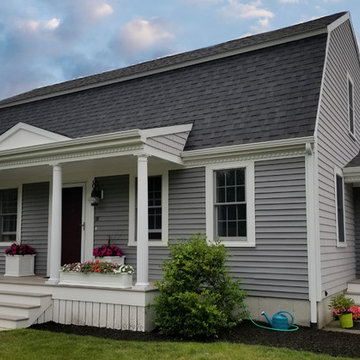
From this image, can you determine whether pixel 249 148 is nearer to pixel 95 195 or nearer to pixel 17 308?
pixel 95 195

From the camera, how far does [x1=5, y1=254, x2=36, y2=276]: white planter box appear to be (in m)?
10.6

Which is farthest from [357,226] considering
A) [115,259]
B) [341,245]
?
[115,259]

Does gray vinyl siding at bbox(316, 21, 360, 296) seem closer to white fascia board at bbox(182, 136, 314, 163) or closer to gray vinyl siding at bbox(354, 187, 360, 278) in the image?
gray vinyl siding at bbox(354, 187, 360, 278)

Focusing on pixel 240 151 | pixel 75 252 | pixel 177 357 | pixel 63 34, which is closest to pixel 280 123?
pixel 240 151

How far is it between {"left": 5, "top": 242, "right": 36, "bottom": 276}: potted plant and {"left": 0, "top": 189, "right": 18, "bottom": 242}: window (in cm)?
80

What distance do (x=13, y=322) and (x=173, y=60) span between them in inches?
275

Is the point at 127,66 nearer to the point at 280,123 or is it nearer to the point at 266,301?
the point at 280,123

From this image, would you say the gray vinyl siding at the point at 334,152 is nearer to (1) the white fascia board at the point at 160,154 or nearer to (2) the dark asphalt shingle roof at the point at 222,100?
(2) the dark asphalt shingle roof at the point at 222,100

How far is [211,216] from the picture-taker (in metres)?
8.59

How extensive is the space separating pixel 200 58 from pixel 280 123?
3029 mm

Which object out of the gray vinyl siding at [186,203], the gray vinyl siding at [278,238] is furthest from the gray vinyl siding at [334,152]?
the gray vinyl siding at [186,203]

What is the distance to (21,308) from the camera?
8023 mm

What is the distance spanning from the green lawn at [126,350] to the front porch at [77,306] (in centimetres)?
88

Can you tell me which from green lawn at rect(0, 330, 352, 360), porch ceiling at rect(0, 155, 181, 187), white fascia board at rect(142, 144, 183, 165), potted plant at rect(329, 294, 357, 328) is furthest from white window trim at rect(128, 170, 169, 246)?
potted plant at rect(329, 294, 357, 328)
